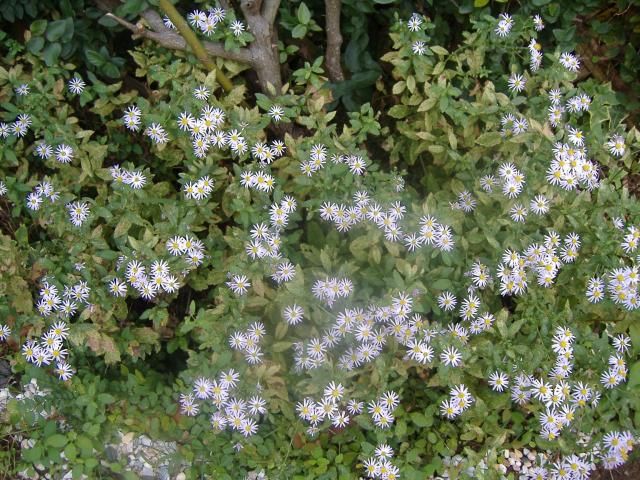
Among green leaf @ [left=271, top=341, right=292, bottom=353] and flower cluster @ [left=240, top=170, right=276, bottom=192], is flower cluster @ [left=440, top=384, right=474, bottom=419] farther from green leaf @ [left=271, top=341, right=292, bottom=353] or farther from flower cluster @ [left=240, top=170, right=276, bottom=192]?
flower cluster @ [left=240, top=170, right=276, bottom=192]

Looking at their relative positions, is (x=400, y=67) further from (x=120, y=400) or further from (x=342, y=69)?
(x=120, y=400)

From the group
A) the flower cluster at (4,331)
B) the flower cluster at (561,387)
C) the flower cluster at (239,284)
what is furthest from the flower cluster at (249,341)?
the flower cluster at (4,331)

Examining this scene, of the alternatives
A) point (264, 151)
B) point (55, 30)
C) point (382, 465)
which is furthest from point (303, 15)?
point (382, 465)

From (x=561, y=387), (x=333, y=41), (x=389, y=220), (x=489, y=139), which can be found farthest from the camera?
(x=333, y=41)

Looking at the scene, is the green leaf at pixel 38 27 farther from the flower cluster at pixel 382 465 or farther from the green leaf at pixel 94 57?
the flower cluster at pixel 382 465

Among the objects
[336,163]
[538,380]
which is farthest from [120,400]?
[538,380]

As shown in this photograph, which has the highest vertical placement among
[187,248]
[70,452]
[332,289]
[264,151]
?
[264,151]

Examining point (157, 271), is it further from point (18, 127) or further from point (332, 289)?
point (18, 127)
